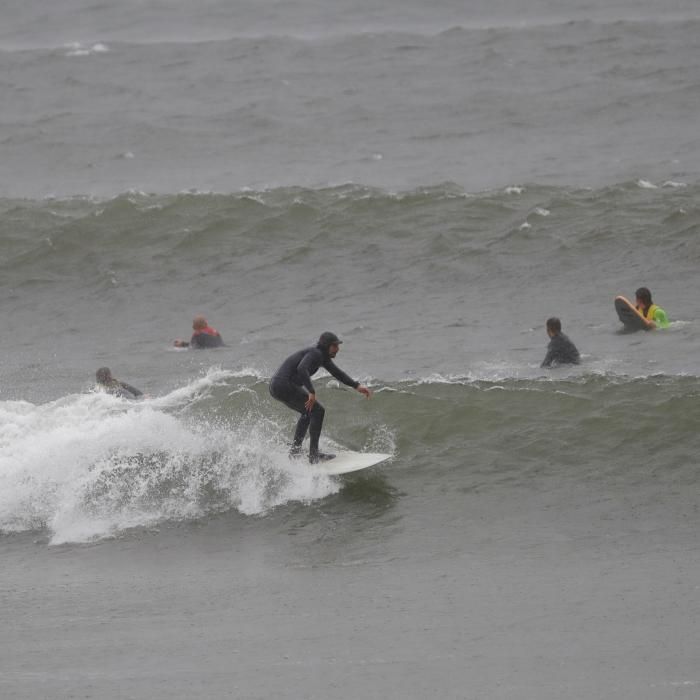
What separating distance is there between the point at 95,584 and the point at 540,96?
2791cm

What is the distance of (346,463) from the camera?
1302cm

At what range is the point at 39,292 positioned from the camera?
24.7 metres

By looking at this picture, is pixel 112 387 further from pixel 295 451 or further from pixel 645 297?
pixel 645 297

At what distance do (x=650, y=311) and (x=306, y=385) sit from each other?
22.9 ft

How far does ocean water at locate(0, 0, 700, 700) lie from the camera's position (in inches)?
362

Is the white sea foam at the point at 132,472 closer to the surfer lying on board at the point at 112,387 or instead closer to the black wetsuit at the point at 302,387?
the black wetsuit at the point at 302,387

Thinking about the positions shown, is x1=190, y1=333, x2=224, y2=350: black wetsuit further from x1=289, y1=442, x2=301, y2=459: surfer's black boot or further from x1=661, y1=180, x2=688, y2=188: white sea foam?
x1=661, y1=180, x2=688, y2=188: white sea foam

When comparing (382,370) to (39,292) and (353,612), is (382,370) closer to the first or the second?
(353,612)

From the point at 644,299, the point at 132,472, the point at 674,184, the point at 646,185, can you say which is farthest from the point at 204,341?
the point at 674,184

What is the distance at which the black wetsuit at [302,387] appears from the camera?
1274cm

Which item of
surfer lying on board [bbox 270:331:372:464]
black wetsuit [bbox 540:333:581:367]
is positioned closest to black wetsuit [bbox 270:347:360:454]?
surfer lying on board [bbox 270:331:372:464]

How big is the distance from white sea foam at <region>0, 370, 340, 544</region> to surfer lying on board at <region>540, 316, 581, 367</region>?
3.77 metres

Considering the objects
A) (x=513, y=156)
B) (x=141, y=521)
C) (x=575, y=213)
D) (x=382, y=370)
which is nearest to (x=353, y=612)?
(x=141, y=521)

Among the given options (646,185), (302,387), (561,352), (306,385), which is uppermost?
(646,185)
